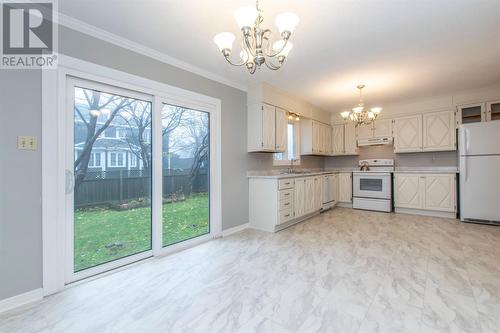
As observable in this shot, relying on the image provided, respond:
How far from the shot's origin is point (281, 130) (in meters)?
4.46

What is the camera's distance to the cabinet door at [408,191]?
5008mm

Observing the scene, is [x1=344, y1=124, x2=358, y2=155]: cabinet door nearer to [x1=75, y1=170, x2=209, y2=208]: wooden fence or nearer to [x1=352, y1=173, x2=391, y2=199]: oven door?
[x1=352, y1=173, x2=391, y2=199]: oven door

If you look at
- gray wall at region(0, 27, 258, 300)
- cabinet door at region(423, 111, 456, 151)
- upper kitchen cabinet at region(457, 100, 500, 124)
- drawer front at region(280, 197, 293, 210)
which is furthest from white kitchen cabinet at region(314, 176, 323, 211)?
gray wall at region(0, 27, 258, 300)

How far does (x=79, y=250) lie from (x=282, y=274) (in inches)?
82.4

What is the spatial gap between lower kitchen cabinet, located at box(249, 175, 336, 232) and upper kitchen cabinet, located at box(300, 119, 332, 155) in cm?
119

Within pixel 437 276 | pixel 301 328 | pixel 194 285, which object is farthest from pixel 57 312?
pixel 437 276

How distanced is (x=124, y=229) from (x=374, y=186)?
5193mm

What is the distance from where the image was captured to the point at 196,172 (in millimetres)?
3484

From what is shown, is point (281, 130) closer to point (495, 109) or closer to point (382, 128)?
point (382, 128)

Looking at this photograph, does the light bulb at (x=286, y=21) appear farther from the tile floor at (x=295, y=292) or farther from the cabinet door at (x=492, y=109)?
the cabinet door at (x=492, y=109)

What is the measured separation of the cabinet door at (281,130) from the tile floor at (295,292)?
186cm

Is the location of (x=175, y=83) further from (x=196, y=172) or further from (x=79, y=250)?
(x=79, y=250)

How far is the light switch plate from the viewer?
1967 mm

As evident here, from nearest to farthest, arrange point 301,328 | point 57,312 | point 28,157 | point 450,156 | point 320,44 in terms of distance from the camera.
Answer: point 301,328
point 57,312
point 28,157
point 320,44
point 450,156
